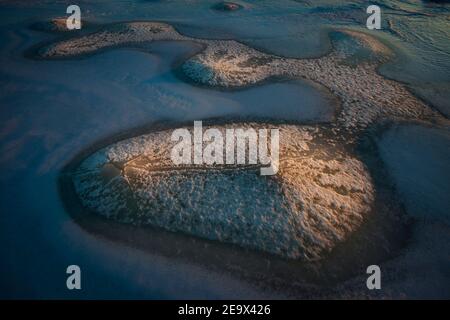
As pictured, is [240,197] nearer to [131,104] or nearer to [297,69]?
[131,104]

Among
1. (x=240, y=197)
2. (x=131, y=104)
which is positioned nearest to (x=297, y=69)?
(x=131, y=104)

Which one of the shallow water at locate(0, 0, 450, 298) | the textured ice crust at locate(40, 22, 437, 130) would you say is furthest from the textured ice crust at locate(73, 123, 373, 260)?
the textured ice crust at locate(40, 22, 437, 130)

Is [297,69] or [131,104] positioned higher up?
[297,69]

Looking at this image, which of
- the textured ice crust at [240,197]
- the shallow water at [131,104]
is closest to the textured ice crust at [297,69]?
the shallow water at [131,104]

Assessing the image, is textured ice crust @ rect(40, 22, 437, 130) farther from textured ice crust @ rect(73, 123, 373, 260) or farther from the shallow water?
textured ice crust @ rect(73, 123, 373, 260)

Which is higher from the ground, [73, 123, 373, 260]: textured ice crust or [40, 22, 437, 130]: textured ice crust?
[40, 22, 437, 130]: textured ice crust

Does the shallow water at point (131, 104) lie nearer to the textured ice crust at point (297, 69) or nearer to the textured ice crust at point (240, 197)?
the textured ice crust at point (297, 69)
